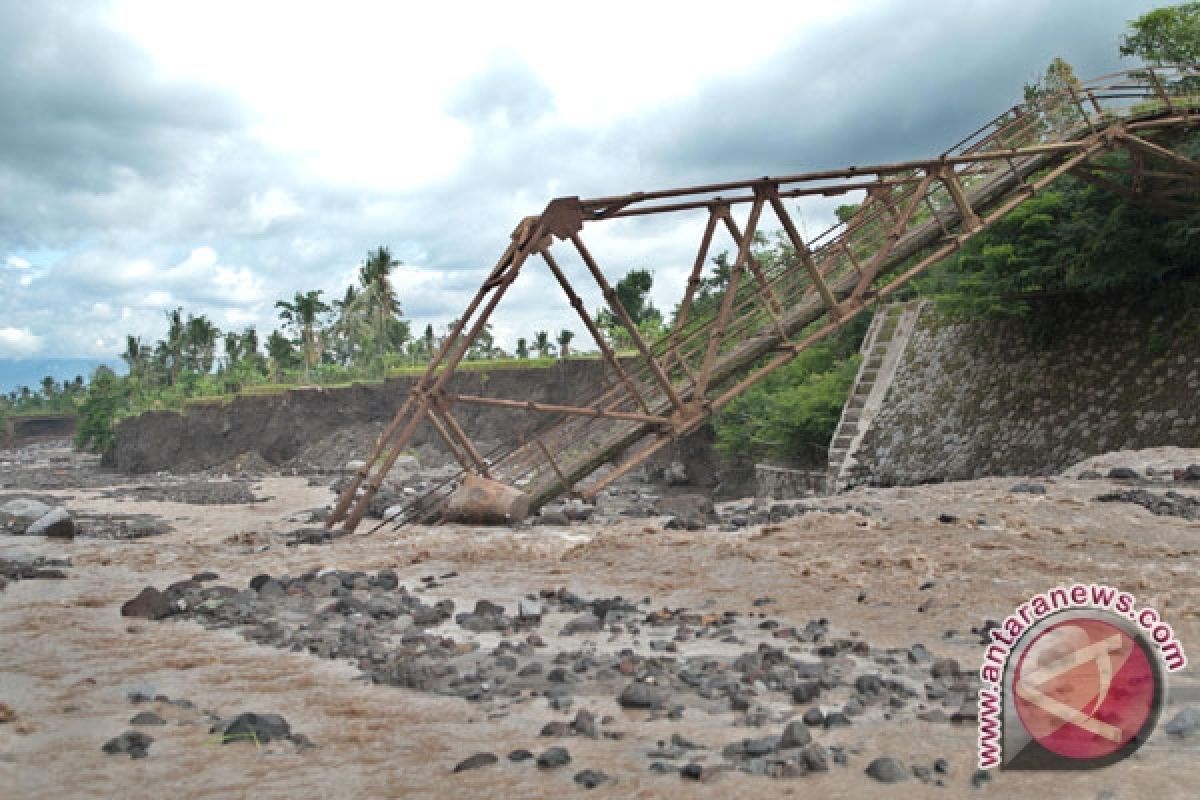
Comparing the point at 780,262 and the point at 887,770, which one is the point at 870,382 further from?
the point at 887,770

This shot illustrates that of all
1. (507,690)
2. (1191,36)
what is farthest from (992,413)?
(507,690)

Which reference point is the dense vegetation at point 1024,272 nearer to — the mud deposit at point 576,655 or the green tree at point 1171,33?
the green tree at point 1171,33

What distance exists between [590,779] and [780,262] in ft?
40.5

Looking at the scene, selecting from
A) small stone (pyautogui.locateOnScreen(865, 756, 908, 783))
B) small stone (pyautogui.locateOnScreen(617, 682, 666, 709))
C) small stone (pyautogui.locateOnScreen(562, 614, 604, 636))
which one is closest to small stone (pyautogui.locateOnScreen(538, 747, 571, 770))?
small stone (pyautogui.locateOnScreen(617, 682, 666, 709))

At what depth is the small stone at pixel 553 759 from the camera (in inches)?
178

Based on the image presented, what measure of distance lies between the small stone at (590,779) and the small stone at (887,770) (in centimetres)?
125

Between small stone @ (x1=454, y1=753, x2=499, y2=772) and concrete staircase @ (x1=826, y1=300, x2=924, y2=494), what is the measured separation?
19294 millimetres

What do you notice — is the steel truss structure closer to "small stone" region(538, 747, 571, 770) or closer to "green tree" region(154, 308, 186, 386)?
"small stone" region(538, 747, 571, 770)

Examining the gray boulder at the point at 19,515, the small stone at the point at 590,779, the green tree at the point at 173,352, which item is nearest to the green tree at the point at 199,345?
the green tree at the point at 173,352

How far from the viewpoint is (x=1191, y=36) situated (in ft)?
61.8

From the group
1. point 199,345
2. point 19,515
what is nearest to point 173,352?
point 199,345

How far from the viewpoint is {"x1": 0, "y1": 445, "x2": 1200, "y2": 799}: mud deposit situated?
4.49 m

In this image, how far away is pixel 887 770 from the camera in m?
4.25

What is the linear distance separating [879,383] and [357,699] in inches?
810
